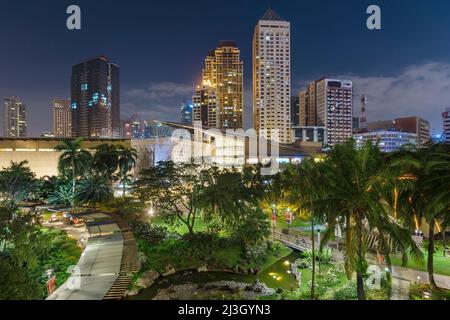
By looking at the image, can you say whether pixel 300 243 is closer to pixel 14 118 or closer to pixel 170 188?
pixel 170 188

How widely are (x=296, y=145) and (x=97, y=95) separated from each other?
115 metres

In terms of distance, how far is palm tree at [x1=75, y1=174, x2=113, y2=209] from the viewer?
31.4 meters

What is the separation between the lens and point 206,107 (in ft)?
417

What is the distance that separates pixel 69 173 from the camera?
3675 centimetres

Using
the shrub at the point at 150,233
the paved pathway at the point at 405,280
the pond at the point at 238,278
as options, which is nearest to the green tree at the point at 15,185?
the shrub at the point at 150,233

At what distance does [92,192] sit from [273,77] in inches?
3056

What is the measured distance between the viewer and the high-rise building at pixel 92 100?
146 metres

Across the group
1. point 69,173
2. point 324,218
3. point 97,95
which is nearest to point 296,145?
point 69,173

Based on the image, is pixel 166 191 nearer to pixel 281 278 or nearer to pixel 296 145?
pixel 281 278

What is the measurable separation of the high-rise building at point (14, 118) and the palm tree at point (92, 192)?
13604 centimetres

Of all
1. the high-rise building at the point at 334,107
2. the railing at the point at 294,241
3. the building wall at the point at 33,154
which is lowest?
the railing at the point at 294,241

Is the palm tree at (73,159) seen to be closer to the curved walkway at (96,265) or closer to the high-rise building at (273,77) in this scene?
the curved walkway at (96,265)

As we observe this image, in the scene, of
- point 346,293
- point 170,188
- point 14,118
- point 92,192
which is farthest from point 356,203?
point 14,118
